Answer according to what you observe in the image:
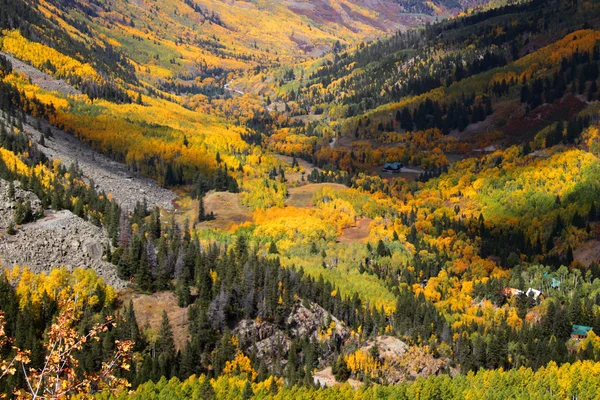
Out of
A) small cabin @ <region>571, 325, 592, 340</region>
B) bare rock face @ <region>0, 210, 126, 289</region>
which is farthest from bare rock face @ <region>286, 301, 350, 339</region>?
small cabin @ <region>571, 325, 592, 340</region>

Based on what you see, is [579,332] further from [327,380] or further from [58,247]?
[58,247]

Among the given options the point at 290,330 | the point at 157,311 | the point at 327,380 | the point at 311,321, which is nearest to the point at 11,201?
the point at 157,311

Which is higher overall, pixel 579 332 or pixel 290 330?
pixel 579 332

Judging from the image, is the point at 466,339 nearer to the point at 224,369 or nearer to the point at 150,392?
the point at 224,369

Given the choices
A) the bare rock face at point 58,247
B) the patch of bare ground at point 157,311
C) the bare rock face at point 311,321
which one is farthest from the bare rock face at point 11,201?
the bare rock face at point 311,321

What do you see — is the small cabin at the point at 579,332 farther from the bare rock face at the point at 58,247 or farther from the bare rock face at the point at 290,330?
the bare rock face at the point at 58,247
